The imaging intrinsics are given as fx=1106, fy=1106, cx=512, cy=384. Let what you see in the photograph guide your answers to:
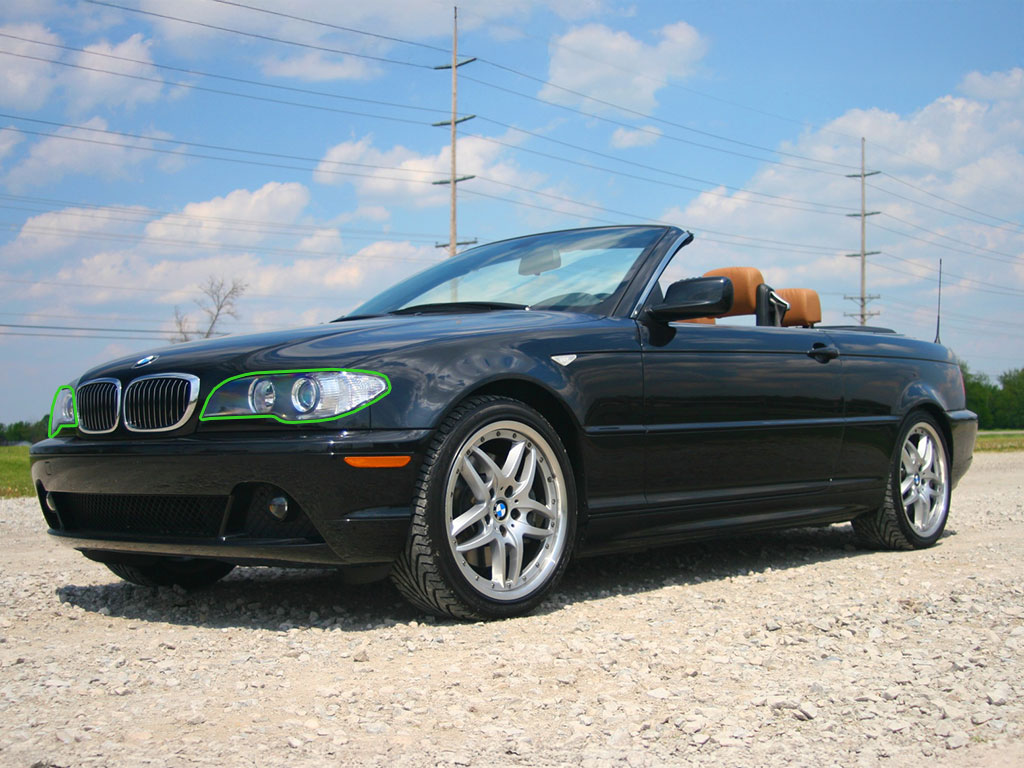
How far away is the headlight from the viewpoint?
4371mm

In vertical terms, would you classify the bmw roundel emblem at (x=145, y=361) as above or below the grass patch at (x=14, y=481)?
above

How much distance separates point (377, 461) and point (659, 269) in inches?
72.8

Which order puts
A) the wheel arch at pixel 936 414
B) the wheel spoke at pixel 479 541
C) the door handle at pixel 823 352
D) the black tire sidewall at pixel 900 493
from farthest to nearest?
1. the wheel arch at pixel 936 414
2. the black tire sidewall at pixel 900 493
3. the door handle at pixel 823 352
4. the wheel spoke at pixel 479 541

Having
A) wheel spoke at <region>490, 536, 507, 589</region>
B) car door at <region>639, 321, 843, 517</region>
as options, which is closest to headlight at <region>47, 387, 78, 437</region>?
wheel spoke at <region>490, 536, 507, 589</region>

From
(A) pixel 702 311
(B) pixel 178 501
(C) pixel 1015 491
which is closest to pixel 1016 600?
(A) pixel 702 311

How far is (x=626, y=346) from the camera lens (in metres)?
4.46

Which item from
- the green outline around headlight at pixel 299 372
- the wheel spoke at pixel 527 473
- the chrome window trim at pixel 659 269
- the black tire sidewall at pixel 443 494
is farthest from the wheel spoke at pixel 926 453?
the green outline around headlight at pixel 299 372

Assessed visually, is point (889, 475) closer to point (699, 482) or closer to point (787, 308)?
point (787, 308)

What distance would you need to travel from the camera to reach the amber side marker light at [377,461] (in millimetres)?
3609

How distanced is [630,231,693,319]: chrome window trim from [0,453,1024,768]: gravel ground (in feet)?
3.94

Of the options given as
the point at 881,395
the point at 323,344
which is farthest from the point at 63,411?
the point at 881,395

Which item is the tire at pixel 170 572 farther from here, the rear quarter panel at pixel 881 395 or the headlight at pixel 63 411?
the rear quarter panel at pixel 881 395

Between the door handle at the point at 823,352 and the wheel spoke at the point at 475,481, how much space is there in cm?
219

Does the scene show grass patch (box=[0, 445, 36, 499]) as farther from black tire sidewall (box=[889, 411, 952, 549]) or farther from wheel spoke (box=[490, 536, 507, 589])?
black tire sidewall (box=[889, 411, 952, 549])
